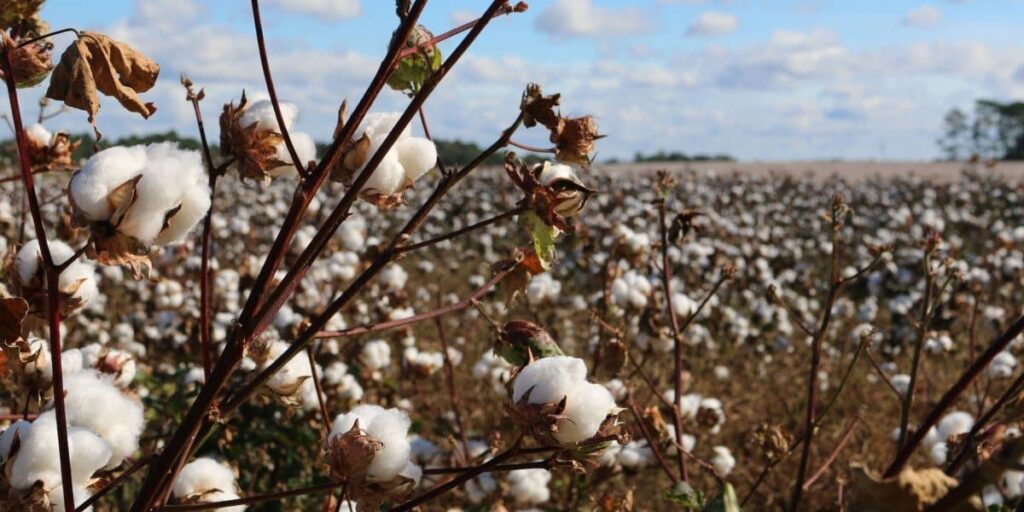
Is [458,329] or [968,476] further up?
[968,476]

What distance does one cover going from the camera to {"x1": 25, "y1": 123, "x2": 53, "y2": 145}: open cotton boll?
1623 millimetres

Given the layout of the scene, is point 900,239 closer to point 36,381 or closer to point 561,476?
point 561,476

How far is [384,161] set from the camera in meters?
1.06

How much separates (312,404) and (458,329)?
15.4ft

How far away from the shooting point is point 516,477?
2734mm

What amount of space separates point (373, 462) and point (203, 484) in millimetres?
261

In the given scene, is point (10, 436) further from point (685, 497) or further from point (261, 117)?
point (685, 497)

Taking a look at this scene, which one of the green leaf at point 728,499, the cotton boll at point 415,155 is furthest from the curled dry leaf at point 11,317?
the green leaf at point 728,499

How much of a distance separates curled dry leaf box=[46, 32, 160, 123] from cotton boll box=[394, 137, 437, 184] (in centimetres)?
27

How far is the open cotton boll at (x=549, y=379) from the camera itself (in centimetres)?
101

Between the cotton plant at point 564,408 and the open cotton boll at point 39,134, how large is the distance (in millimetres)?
1044

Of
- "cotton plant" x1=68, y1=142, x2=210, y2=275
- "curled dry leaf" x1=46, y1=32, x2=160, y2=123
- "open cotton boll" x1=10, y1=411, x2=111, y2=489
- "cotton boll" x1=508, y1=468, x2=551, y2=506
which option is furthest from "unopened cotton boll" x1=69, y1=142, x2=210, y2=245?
"cotton boll" x1=508, y1=468, x2=551, y2=506

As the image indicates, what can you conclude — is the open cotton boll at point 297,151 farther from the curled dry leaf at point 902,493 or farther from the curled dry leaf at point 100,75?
the curled dry leaf at point 902,493

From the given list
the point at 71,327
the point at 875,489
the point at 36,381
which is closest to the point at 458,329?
the point at 71,327
